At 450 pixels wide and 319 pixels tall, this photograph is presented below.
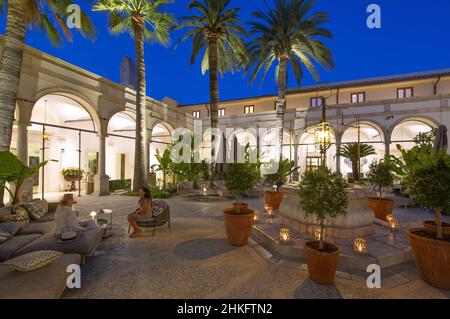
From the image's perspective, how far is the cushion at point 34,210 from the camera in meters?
6.30

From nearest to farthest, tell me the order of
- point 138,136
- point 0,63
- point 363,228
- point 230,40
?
point 363,228
point 0,63
point 138,136
point 230,40

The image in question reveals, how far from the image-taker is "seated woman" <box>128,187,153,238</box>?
6.37 meters

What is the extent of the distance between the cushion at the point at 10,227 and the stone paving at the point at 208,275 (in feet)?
6.01

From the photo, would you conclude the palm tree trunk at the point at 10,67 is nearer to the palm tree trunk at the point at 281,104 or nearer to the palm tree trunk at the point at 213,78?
the palm tree trunk at the point at 213,78

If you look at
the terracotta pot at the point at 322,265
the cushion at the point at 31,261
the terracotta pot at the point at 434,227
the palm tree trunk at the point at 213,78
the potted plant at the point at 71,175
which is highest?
the palm tree trunk at the point at 213,78

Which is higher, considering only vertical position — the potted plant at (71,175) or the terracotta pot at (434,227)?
the potted plant at (71,175)

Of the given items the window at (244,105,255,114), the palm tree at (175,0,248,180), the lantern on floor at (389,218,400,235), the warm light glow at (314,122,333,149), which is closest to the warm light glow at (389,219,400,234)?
the lantern on floor at (389,218,400,235)

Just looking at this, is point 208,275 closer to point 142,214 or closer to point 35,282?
point 35,282

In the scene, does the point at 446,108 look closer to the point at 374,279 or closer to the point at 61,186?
the point at 374,279

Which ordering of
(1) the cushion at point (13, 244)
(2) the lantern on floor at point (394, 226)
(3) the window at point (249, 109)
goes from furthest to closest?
(3) the window at point (249, 109)
(2) the lantern on floor at point (394, 226)
(1) the cushion at point (13, 244)

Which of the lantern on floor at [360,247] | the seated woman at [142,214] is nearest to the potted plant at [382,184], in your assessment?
the lantern on floor at [360,247]
